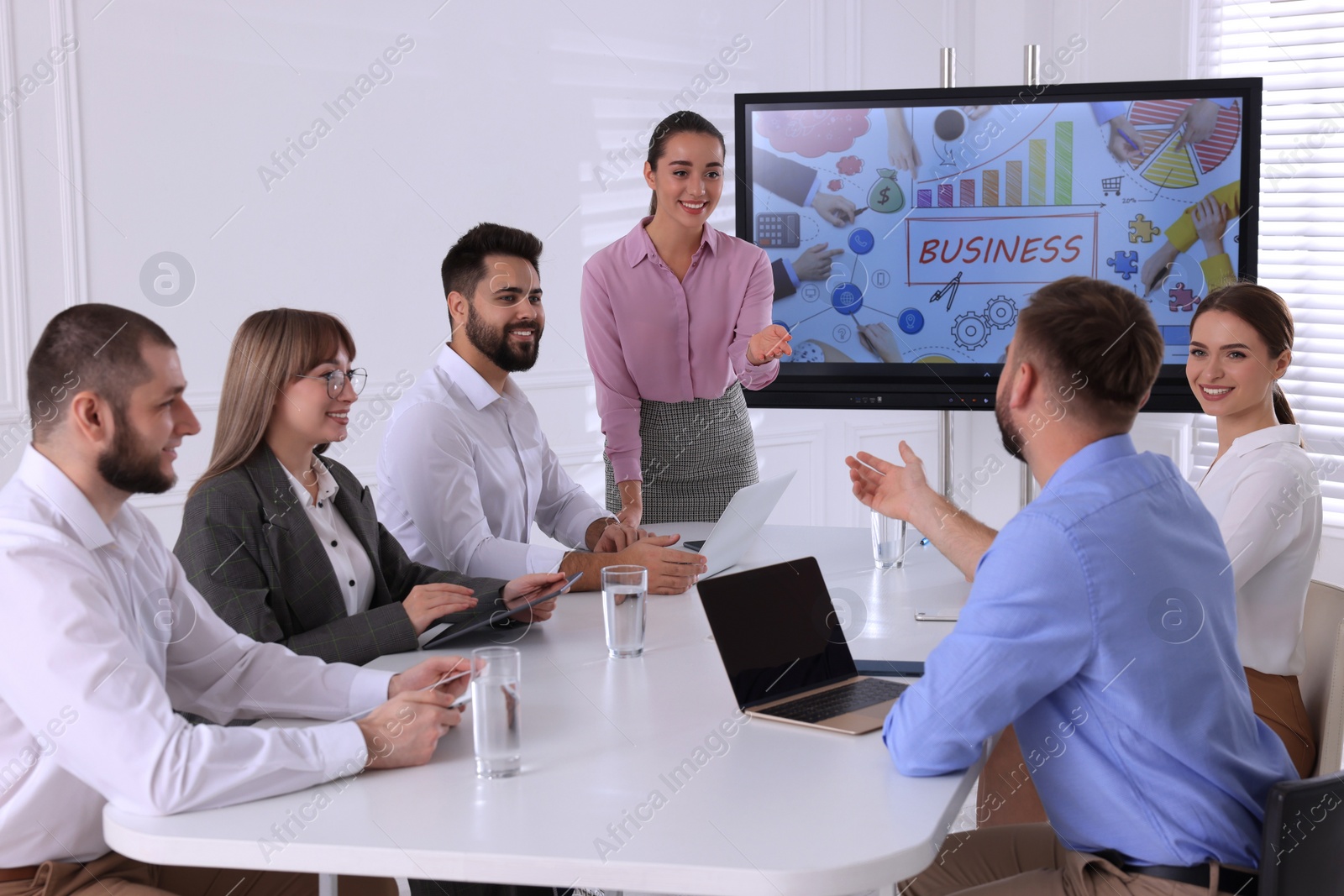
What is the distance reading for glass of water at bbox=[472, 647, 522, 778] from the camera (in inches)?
54.7

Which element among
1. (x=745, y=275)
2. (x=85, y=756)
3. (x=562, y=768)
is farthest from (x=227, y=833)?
(x=745, y=275)

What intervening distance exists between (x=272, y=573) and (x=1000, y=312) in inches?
101

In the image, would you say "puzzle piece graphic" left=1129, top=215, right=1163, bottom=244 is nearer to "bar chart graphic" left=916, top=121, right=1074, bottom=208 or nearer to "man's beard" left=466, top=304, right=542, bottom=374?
"bar chart graphic" left=916, top=121, right=1074, bottom=208

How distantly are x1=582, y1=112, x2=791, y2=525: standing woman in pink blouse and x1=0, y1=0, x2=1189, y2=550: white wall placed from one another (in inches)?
48.5

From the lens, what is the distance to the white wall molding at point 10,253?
131 inches

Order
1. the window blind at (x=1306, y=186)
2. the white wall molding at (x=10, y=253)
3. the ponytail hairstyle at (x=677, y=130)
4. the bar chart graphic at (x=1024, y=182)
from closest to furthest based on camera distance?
1. the ponytail hairstyle at (x=677, y=130)
2. the white wall molding at (x=10, y=253)
3. the bar chart graphic at (x=1024, y=182)
4. the window blind at (x=1306, y=186)

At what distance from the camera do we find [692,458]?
10.5ft

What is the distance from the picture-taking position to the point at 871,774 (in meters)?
1.40

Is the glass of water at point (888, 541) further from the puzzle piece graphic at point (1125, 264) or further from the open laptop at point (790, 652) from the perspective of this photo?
the puzzle piece graphic at point (1125, 264)

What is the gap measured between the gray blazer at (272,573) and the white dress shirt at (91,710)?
0.22 meters

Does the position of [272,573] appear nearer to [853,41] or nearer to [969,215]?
[969,215]

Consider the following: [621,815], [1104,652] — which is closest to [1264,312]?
[1104,652]

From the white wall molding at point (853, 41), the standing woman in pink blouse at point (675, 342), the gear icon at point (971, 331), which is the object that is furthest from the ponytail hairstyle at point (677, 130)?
the white wall molding at point (853, 41)

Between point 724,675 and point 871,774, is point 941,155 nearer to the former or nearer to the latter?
point 724,675
